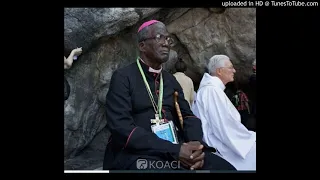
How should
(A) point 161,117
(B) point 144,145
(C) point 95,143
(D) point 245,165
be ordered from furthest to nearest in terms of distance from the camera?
(C) point 95,143
(D) point 245,165
(A) point 161,117
(B) point 144,145

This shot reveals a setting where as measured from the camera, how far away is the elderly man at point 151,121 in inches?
166

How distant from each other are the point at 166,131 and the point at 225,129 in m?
0.70

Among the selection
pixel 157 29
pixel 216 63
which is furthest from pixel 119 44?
pixel 216 63

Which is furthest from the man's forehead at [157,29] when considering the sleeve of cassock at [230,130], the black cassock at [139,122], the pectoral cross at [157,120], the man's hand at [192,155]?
the man's hand at [192,155]

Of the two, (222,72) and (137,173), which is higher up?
(222,72)

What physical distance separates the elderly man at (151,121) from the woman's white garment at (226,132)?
25 centimetres

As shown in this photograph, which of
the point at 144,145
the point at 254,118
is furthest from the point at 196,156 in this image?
the point at 254,118

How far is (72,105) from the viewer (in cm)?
528

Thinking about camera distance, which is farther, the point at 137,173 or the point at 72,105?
the point at 72,105

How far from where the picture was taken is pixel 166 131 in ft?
14.6

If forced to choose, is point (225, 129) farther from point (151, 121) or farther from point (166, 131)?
point (151, 121)

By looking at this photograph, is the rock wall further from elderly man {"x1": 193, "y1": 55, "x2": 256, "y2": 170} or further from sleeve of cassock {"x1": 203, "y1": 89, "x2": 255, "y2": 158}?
sleeve of cassock {"x1": 203, "y1": 89, "x2": 255, "y2": 158}

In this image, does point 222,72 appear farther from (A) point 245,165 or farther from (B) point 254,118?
(A) point 245,165

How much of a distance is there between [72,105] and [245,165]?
2107mm
